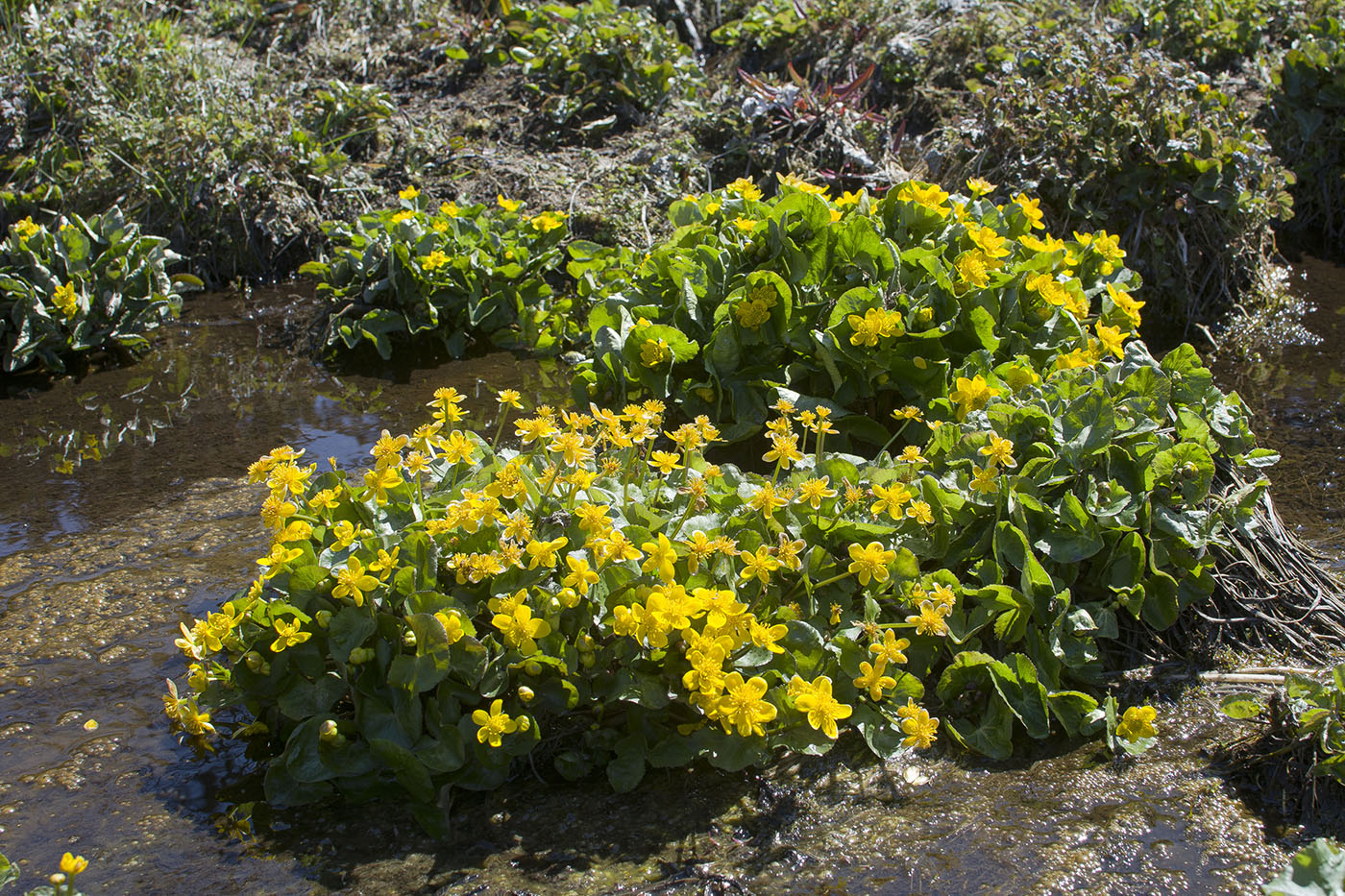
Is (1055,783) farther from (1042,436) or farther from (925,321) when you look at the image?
(925,321)

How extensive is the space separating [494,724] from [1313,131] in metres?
5.89

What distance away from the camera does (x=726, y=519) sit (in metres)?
2.67

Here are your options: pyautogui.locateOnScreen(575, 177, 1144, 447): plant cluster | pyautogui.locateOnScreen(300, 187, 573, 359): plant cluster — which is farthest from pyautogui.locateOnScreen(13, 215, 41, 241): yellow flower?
pyautogui.locateOnScreen(575, 177, 1144, 447): plant cluster

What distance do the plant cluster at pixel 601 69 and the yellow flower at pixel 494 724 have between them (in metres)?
4.98

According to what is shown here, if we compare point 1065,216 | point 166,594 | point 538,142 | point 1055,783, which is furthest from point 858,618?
point 538,142

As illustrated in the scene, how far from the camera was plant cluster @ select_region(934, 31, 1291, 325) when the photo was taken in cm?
515

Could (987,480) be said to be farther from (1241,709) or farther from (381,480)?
(381,480)

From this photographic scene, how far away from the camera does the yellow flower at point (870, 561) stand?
2.42 metres

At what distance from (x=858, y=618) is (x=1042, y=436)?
2.30 ft

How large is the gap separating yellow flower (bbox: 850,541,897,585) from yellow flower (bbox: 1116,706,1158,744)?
2.17 feet

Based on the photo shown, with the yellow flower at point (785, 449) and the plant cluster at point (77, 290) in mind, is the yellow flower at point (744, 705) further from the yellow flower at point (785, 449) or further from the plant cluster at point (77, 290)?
the plant cluster at point (77, 290)

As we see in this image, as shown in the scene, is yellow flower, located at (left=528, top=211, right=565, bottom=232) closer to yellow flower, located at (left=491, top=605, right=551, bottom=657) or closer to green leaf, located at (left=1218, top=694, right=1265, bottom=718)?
yellow flower, located at (left=491, top=605, right=551, bottom=657)

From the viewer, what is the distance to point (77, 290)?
16.2 feet

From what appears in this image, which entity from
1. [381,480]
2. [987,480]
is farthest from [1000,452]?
[381,480]
